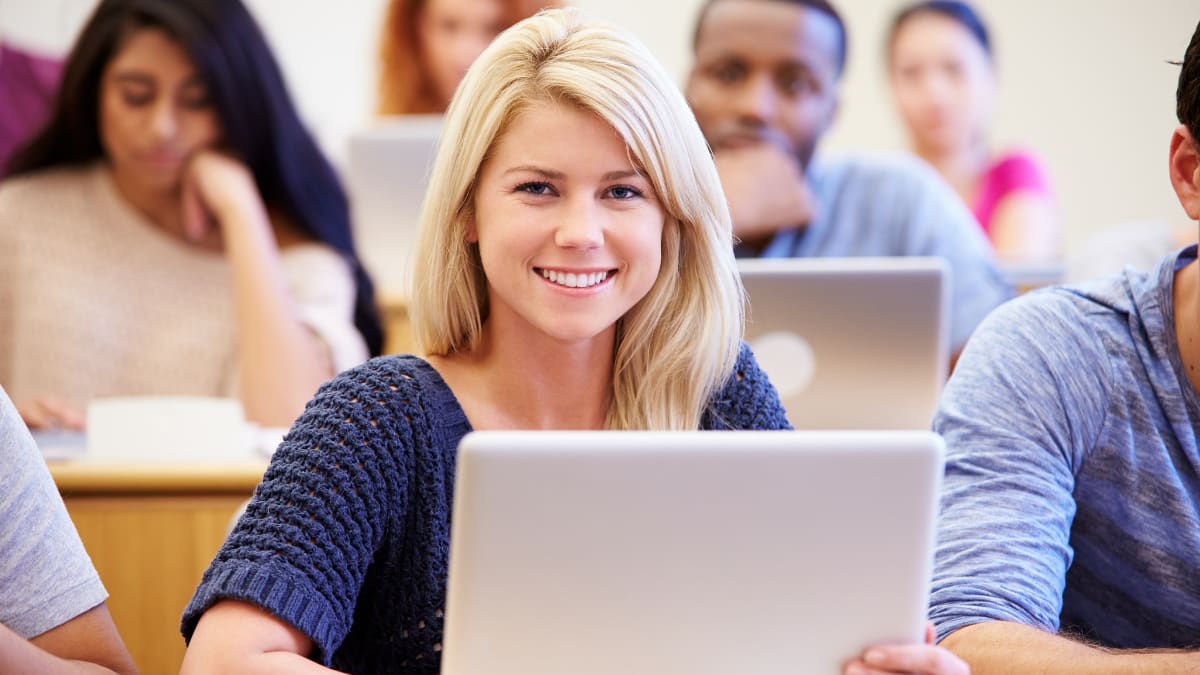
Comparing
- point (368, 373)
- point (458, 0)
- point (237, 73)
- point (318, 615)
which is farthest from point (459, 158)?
point (458, 0)

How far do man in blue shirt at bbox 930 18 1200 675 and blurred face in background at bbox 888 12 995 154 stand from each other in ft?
8.90

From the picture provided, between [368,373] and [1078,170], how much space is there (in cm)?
430

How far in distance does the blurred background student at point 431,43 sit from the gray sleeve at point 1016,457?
7.31 feet

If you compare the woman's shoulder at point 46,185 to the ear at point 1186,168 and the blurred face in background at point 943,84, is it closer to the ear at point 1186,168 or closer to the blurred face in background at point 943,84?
the ear at point 1186,168

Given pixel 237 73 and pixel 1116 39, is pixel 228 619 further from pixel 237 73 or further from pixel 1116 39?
pixel 1116 39

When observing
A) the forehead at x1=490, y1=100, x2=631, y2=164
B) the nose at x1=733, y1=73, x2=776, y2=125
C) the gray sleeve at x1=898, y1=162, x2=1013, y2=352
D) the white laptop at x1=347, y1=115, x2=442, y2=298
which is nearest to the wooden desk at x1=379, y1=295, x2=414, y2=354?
the white laptop at x1=347, y1=115, x2=442, y2=298

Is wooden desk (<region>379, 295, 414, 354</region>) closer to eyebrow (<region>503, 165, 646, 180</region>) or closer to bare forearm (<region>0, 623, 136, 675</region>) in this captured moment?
eyebrow (<region>503, 165, 646, 180</region>)

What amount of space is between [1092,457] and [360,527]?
2.01 ft

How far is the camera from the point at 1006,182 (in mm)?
3807

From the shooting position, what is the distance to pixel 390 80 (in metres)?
3.39

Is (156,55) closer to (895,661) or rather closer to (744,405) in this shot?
(744,405)

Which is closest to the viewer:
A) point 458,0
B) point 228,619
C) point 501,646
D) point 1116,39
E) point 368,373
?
point 501,646

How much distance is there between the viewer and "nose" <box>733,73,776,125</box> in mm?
2465

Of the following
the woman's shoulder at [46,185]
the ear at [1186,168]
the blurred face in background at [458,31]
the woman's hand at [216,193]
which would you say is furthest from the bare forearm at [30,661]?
the blurred face in background at [458,31]
